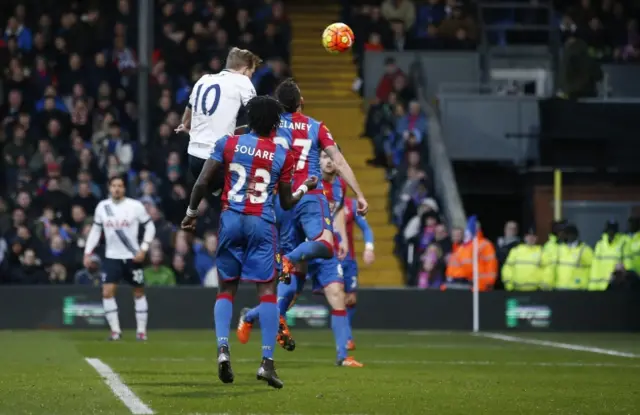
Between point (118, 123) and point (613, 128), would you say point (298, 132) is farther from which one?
point (613, 128)

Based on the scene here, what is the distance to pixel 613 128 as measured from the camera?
2900cm

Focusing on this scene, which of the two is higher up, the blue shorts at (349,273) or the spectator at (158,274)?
the blue shorts at (349,273)

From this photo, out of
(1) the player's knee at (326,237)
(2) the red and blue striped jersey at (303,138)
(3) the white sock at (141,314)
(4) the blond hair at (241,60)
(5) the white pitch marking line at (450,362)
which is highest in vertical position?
(4) the blond hair at (241,60)

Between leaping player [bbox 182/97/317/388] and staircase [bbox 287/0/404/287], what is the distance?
14.7m

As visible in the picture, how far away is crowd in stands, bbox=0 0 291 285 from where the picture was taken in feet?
78.3

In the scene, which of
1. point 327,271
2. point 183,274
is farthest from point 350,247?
point 183,274

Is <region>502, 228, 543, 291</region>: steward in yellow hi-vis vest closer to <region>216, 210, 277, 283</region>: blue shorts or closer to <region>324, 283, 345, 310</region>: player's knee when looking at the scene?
<region>324, 283, 345, 310</region>: player's knee

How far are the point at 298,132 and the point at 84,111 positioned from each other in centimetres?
1280

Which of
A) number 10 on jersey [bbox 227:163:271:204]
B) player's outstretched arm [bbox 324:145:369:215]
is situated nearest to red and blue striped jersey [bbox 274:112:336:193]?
player's outstretched arm [bbox 324:145:369:215]

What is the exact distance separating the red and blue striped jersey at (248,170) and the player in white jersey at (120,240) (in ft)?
28.4

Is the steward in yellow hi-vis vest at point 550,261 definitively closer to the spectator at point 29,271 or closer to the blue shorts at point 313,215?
the spectator at point 29,271

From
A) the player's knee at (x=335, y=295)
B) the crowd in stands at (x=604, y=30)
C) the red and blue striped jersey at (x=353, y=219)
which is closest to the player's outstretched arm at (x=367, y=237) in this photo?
the red and blue striped jersey at (x=353, y=219)

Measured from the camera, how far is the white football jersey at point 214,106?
13328 mm

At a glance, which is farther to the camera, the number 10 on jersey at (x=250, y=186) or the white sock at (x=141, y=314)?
the white sock at (x=141, y=314)
